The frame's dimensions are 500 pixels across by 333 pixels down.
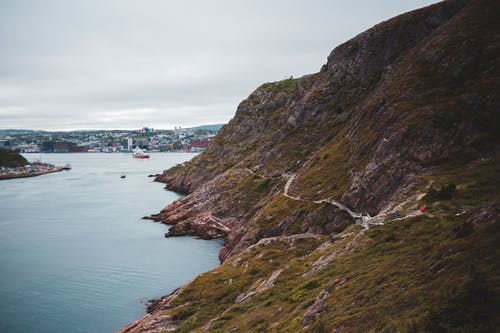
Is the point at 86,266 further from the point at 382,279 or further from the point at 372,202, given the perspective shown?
the point at 382,279

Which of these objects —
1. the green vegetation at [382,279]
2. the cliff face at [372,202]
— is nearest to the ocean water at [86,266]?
the cliff face at [372,202]

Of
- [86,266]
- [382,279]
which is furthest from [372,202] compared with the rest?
[86,266]

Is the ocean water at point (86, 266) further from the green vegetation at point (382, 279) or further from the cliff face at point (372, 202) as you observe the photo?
the green vegetation at point (382, 279)

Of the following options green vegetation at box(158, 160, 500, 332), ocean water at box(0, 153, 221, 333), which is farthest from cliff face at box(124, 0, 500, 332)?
ocean water at box(0, 153, 221, 333)

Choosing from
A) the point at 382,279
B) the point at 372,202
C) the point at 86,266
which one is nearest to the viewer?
the point at 382,279

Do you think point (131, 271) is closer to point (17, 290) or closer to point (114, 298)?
point (114, 298)

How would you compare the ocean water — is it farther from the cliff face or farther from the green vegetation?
the green vegetation

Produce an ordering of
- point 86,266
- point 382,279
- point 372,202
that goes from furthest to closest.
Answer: point 86,266, point 372,202, point 382,279
